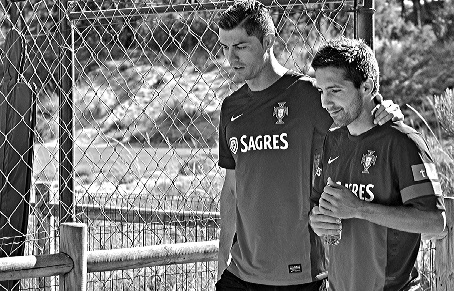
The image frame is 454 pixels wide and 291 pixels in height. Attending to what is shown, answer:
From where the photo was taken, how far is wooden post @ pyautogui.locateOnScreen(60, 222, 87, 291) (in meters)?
3.37

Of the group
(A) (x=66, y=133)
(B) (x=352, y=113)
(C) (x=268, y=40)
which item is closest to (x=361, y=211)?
(B) (x=352, y=113)

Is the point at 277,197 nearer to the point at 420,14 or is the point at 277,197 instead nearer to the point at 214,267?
the point at 214,267

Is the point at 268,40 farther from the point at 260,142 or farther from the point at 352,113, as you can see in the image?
the point at 352,113

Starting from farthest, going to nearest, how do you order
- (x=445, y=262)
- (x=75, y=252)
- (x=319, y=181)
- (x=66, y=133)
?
(x=66, y=133) → (x=445, y=262) → (x=75, y=252) → (x=319, y=181)

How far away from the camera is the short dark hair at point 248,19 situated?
295 cm

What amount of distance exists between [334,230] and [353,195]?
0.41ft

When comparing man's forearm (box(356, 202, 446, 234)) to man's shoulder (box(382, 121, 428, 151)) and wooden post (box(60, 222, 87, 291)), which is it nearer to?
man's shoulder (box(382, 121, 428, 151))

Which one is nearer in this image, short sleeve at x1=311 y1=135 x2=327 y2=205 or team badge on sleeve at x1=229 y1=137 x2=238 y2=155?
short sleeve at x1=311 y1=135 x2=327 y2=205

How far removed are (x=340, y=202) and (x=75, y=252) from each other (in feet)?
5.09

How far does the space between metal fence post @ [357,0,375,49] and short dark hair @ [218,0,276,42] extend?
471 millimetres

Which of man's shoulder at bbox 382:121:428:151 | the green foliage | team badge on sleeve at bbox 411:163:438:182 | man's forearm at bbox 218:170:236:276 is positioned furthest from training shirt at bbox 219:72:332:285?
the green foliage

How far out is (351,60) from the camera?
2.32 m

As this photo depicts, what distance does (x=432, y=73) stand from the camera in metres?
16.6

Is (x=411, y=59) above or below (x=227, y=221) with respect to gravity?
above
